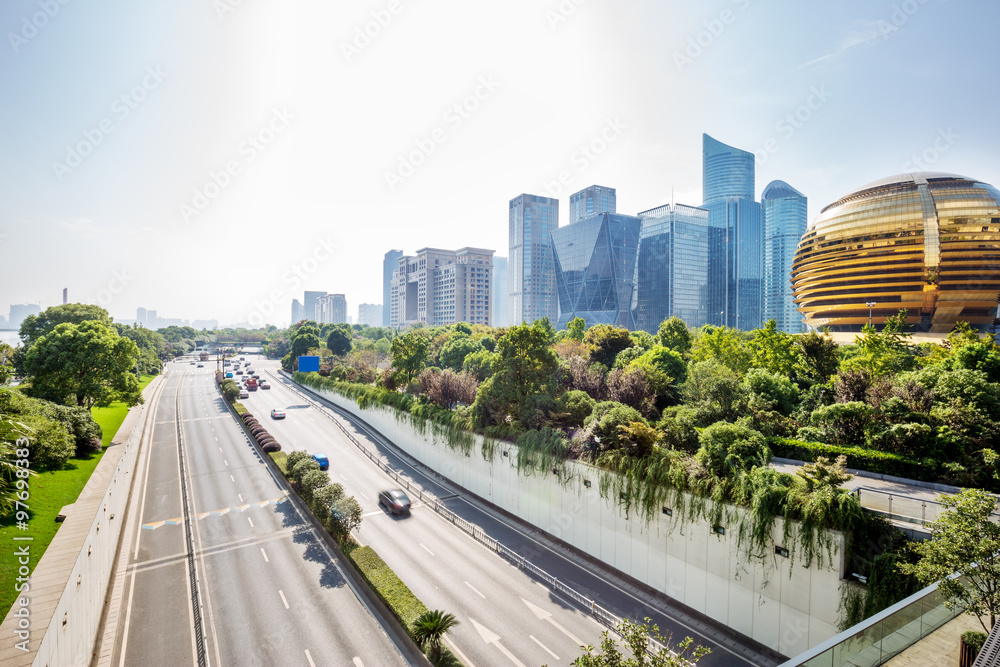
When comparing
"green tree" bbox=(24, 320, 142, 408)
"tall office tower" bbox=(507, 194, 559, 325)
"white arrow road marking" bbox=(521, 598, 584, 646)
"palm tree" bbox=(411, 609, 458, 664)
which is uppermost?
"tall office tower" bbox=(507, 194, 559, 325)

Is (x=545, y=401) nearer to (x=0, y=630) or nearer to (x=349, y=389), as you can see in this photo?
(x=0, y=630)

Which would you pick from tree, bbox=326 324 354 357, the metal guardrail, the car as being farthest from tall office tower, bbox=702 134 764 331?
the car

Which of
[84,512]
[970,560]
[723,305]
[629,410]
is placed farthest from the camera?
[723,305]

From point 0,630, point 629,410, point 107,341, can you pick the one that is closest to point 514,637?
point 629,410

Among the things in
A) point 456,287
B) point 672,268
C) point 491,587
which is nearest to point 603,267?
point 672,268

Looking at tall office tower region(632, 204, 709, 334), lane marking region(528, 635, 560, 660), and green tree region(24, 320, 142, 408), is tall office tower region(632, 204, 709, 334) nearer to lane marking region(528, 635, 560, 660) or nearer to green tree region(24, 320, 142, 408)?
green tree region(24, 320, 142, 408)

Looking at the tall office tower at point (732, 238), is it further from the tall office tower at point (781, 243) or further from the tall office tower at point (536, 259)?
the tall office tower at point (536, 259)
